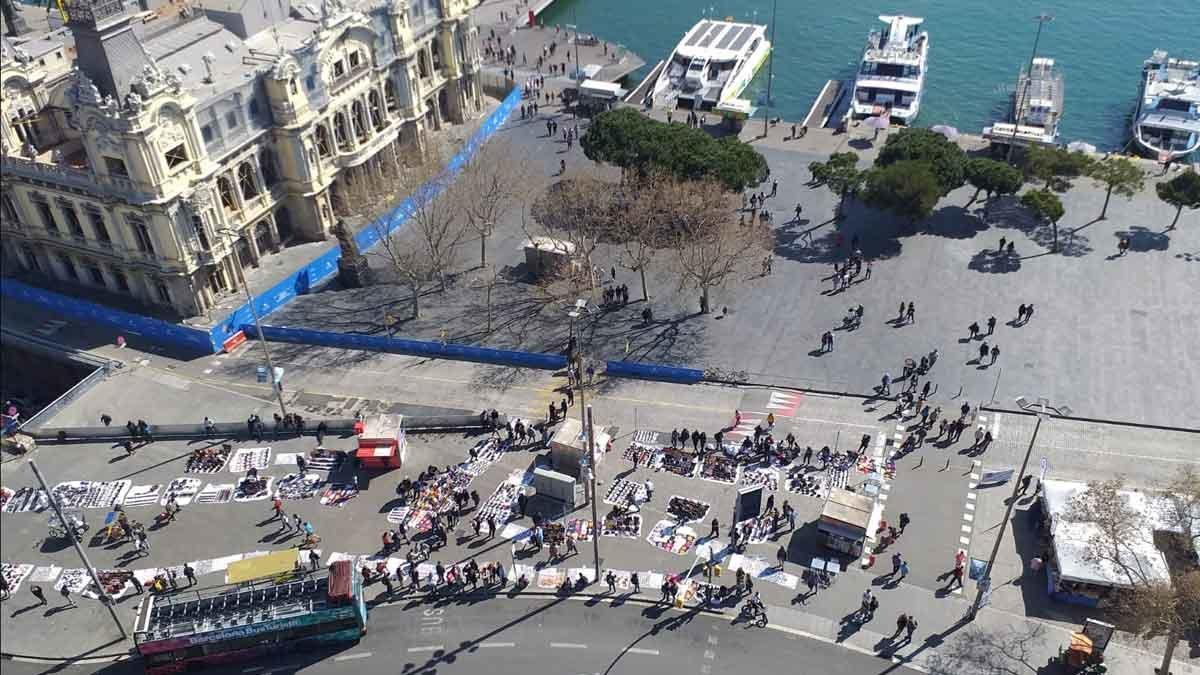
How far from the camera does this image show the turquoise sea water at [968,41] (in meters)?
109

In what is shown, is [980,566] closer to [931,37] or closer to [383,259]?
[383,259]

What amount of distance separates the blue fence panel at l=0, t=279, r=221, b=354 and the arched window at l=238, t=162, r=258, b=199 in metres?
11.6

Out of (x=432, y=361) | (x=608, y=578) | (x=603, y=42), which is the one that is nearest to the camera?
(x=608, y=578)

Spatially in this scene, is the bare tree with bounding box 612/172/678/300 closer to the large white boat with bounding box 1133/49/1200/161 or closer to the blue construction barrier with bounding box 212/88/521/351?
the blue construction barrier with bounding box 212/88/521/351

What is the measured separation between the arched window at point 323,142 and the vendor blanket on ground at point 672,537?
144 feet

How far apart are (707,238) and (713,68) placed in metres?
44.5

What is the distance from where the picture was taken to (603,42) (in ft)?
403

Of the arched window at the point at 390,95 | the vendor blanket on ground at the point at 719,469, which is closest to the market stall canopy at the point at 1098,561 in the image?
the vendor blanket on ground at the point at 719,469

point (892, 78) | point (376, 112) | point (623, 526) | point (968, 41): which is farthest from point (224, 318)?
point (968, 41)

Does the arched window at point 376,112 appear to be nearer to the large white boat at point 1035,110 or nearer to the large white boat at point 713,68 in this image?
the large white boat at point 713,68

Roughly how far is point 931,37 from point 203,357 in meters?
96.8

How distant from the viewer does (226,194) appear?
74125 millimetres

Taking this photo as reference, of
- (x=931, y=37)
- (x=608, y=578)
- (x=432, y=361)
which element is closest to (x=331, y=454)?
(x=432, y=361)

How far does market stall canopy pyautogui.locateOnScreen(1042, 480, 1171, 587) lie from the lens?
47.1 meters
